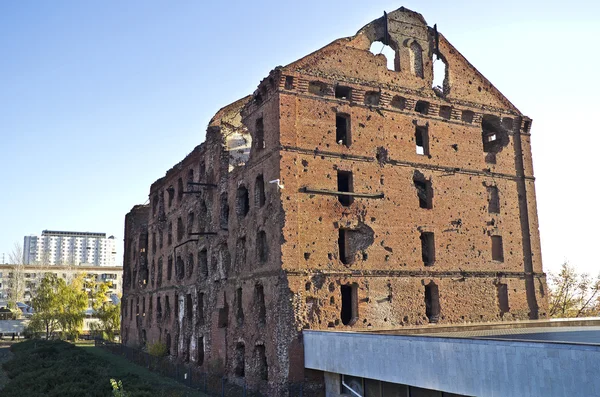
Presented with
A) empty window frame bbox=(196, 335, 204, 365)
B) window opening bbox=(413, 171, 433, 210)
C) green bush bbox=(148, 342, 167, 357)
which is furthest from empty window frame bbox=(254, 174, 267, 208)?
green bush bbox=(148, 342, 167, 357)

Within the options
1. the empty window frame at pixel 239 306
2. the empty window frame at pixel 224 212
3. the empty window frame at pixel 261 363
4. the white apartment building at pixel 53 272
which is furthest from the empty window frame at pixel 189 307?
the white apartment building at pixel 53 272

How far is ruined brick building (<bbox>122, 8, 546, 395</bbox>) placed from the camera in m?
21.4

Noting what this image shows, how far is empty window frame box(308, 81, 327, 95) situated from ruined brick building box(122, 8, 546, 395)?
5cm

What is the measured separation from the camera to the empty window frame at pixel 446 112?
84.0 ft

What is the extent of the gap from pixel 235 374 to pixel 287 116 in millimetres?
11139

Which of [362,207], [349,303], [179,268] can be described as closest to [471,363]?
[349,303]

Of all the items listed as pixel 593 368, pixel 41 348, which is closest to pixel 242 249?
pixel 593 368

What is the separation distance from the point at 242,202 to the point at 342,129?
5676mm

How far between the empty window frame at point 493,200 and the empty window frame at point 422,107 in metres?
4.84

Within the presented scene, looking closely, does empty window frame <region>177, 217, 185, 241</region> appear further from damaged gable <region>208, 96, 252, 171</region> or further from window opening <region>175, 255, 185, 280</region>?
damaged gable <region>208, 96, 252, 171</region>

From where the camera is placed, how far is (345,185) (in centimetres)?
2370

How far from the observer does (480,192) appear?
84.2 ft

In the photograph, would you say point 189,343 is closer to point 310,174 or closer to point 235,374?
point 235,374

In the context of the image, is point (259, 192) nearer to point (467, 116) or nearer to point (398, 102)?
point (398, 102)
